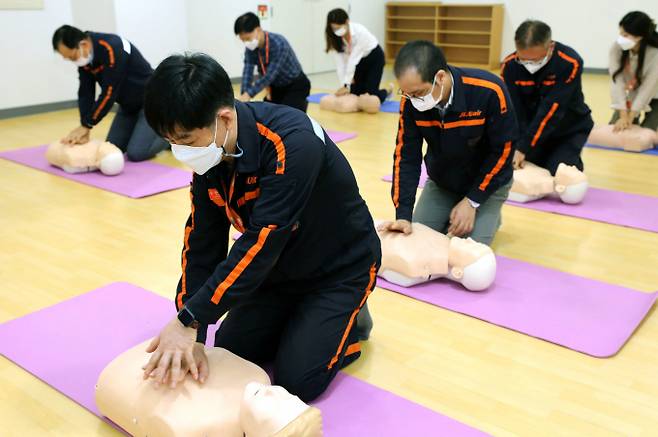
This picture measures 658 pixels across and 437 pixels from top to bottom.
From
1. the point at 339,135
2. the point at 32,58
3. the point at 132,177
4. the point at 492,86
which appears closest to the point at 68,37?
the point at 132,177

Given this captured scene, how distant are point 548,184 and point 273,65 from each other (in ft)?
6.67

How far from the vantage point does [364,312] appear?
187cm

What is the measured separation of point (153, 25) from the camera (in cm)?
574

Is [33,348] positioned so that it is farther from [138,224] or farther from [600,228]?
[600,228]

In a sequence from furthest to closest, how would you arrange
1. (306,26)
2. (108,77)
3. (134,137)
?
(306,26), (134,137), (108,77)

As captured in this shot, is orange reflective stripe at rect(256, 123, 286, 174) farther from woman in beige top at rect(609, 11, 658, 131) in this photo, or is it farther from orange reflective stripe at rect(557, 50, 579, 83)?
woman in beige top at rect(609, 11, 658, 131)

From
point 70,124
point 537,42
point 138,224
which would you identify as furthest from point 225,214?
point 70,124

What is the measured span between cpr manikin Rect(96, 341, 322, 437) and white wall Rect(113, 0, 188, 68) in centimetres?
447

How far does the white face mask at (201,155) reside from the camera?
135 cm

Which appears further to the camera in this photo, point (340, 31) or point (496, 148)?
point (340, 31)

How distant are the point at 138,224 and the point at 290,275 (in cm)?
148

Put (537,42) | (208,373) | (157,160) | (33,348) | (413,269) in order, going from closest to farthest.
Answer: (208,373) < (33,348) < (413,269) < (537,42) < (157,160)

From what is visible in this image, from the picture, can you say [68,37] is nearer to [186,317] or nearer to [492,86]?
[492,86]

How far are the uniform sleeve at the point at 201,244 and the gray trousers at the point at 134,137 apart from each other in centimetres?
246
